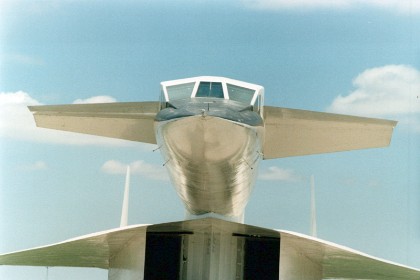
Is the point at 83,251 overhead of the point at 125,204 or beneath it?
beneath

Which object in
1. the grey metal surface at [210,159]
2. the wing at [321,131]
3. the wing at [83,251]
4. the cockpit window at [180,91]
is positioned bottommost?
the wing at [83,251]

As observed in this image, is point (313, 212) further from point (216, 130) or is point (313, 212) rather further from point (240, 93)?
point (216, 130)

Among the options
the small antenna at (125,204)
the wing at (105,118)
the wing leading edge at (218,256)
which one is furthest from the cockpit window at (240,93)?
the small antenna at (125,204)

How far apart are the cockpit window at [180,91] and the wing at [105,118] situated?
59cm

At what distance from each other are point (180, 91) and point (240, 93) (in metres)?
0.77

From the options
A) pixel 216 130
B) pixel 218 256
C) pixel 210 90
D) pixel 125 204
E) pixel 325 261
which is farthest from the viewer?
pixel 125 204

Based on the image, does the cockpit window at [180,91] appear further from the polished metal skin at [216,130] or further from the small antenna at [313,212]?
the small antenna at [313,212]

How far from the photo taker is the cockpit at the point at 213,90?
8.05 m

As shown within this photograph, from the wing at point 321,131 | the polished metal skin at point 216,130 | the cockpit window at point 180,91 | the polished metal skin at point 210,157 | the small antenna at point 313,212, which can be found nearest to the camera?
the polished metal skin at point 210,157

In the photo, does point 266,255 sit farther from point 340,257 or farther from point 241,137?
point 241,137

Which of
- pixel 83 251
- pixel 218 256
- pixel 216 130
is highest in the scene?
pixel 216 130

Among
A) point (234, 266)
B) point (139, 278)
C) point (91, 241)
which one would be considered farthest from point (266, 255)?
point (91, 241)

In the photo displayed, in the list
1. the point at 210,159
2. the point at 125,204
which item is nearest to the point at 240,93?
the point at 210,159

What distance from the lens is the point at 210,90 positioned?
8.12 m
